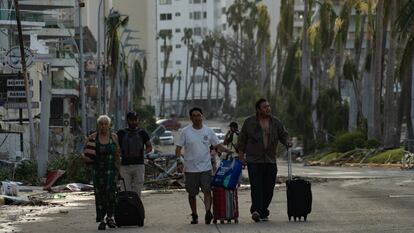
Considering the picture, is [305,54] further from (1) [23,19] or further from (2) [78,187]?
(2) [78,187]

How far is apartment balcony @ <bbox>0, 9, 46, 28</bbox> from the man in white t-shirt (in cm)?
4906

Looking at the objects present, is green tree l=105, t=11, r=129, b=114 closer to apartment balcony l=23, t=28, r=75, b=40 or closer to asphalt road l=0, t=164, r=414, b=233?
apartment balcony l=23, t=28, r=75, b=40

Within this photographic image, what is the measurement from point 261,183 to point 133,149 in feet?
6.62

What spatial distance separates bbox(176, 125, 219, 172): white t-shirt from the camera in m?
16.1

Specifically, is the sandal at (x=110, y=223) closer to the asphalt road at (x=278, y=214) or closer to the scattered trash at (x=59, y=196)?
the asphalt road at (x=278, y=214)

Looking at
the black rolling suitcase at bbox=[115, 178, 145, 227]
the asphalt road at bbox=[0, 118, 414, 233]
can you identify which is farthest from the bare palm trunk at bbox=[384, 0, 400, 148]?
the black rolling suitcase at bbox=[115, 178, 145, 227]

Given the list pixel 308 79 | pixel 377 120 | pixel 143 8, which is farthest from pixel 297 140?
pixel 143 8

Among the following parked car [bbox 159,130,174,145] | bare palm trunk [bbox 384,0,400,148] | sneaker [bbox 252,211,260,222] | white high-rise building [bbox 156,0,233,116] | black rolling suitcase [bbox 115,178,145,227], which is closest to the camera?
black rolling suitcase [bbox 115,178,145,227]

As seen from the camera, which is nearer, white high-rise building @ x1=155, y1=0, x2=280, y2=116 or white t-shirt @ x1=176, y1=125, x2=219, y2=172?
white t-shirt @ x1=176, y1=125, x2=219, y2=172

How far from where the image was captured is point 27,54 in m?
37.0

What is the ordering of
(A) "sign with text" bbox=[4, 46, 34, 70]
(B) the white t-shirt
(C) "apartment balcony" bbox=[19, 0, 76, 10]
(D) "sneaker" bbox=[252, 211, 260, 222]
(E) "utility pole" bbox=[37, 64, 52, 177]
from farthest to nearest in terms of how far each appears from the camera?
(C) "apartment balcony" bbox=[19, 0, 76, 10] → (A) "sign with text" bbox=[4, 46, 34, 70] → (E) "utility pole" bbox=[37, 64, 52, 177] → (B) the white t-shirt → (D) "sneaker" bbox=[252, 211, 260, 222]

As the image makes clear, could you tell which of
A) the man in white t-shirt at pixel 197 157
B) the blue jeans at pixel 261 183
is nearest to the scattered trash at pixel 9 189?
the man in white t-shirt at pixel 197 157

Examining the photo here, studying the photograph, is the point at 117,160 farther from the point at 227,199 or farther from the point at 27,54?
the point at 27,54

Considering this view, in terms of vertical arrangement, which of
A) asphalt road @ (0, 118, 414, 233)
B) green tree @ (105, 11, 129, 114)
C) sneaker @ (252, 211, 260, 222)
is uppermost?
green tree @ (105, 11, 129, 114)
